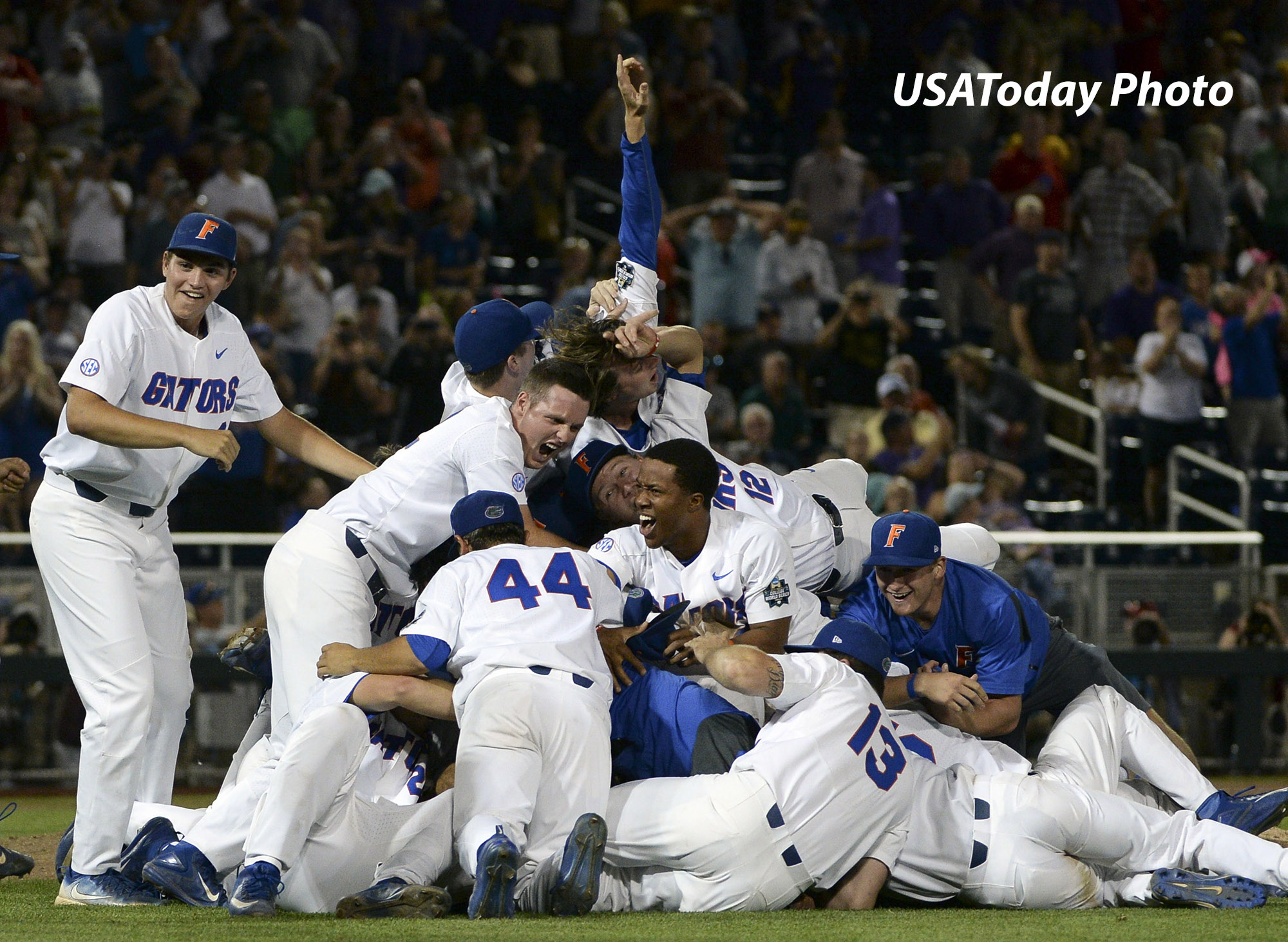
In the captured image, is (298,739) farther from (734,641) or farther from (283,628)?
(734,641)

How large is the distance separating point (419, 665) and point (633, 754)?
941 millimetres

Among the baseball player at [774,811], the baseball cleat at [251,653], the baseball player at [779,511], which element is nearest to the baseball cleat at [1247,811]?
the baseball player at [774,811]

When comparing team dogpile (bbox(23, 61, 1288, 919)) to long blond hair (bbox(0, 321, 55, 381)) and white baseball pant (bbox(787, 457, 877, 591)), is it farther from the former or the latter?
long blond hair (bbox(0, 321, 55, 381))

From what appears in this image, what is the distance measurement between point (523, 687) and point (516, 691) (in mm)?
26

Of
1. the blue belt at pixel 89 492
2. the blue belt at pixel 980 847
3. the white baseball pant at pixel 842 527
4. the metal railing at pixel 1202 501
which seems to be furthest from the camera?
the metal railing at pixel 1202 501

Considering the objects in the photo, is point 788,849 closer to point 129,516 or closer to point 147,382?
point 129,516

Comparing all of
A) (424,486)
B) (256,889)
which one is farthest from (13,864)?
(424,486)

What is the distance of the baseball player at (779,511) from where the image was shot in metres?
6.71

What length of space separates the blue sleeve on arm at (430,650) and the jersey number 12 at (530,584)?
237mm

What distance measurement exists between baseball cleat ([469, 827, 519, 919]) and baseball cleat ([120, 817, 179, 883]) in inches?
51.4

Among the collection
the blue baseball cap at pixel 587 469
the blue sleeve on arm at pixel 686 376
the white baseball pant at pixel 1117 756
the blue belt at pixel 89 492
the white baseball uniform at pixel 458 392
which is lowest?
the white baseball pant at pixel 1117 756

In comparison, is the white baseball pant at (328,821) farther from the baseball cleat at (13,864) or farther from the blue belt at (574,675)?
the baseball cleat at (13,864)

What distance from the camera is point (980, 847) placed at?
5.58 metres

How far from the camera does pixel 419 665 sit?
5.50m
